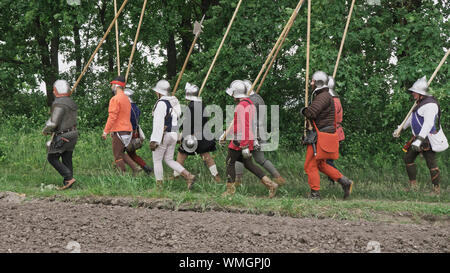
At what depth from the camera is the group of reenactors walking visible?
8.65 m

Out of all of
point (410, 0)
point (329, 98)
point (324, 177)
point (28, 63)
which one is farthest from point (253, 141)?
point (28, 63)

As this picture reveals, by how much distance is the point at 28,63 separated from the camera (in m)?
16.6

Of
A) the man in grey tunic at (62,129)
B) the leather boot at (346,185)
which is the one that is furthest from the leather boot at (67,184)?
the leather boot at (346,185)

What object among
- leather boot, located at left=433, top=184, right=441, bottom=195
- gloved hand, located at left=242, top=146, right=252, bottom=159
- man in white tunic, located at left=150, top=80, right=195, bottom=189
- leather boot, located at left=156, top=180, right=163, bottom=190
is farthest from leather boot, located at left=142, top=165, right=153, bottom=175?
leather boot, located at left=433, top=184, right=441, bottom=195

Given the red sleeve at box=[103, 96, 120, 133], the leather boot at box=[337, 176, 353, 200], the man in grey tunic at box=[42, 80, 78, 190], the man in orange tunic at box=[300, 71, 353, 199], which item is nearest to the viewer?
the man in orange tunic at box=[300, 71, 353, 199]

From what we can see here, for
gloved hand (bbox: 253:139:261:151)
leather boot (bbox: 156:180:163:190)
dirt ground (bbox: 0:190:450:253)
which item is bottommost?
dirt ground (bbox: 0:190:450:253)

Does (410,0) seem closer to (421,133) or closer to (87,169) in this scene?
(421,133)

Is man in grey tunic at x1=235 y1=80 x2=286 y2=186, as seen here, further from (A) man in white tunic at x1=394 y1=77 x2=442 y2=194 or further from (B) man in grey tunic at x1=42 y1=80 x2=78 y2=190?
(B) man in grey tunic at x1=42 y1=80 x2=78 y2=190

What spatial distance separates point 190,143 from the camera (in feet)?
32.3

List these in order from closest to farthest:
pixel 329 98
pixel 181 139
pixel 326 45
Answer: pixel 329 98, pixel 181 139, pixel 326 45

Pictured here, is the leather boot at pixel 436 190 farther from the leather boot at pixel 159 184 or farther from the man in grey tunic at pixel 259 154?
the leather boot at pixel 159 184

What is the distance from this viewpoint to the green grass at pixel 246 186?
7.44 metres
